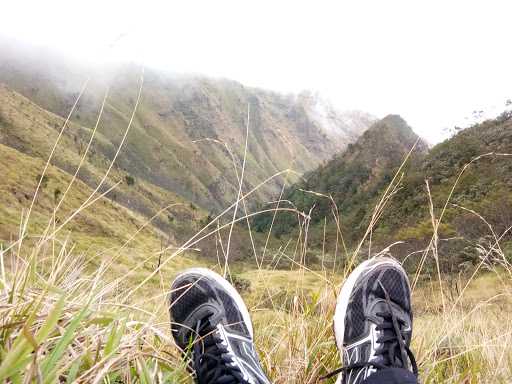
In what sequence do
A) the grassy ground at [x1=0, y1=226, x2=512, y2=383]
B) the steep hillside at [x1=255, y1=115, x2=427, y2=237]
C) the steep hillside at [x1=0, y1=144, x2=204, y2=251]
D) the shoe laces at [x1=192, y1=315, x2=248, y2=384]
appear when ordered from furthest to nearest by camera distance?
the steep hillside at [x1=255, y1=115, x2=427, y2=237] → the steep hillside at [x1=0, y1=144, x2=204, y2=251] → the shoe laces at [x1=192, y1=315, x2=248, y2=384] → the grassy ground at [x1=0, y1=226, x2=512, y2=383]

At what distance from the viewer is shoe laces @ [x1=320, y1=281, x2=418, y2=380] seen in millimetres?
1436

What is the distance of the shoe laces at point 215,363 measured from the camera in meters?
1.42

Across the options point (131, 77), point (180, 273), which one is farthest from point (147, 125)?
point (180, 273)

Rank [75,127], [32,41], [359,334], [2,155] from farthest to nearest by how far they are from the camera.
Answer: [32,41] → [75,127] → [2,155] → [359,334]

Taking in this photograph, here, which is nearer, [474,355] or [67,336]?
[67,336]

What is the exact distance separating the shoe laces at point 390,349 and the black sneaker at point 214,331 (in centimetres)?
29

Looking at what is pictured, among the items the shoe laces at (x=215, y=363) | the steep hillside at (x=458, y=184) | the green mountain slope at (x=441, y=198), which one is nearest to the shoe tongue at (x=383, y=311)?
the shoe laces at (x=215, y=363)

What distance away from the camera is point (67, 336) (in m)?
0.85

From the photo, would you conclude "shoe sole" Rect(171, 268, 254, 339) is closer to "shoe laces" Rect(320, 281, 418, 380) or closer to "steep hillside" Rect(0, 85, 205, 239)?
"shoe laces" Rect(320, 281, 418, 380)

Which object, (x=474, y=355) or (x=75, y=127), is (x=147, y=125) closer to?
(x=75, y=127)

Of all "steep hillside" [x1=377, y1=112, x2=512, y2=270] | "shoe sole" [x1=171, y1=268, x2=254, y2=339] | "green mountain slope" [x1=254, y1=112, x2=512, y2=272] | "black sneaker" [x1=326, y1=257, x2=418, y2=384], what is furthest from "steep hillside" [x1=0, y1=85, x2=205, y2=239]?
"black sneaker" [x1=326, y1=257, x2=418, y2=384]

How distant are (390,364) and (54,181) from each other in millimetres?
67965

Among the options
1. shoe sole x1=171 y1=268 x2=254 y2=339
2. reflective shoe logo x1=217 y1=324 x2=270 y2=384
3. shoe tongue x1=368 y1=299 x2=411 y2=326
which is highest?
shoe sole x1=171 y1=268 x2=254 y2=339

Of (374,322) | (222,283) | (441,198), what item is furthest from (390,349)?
(441,198)
